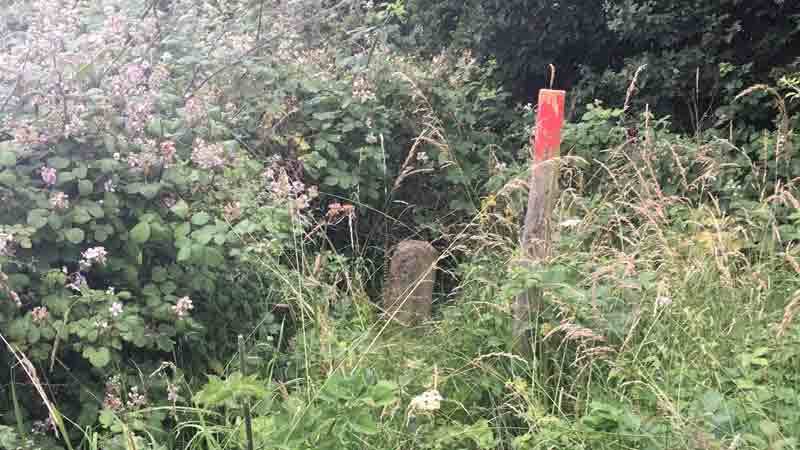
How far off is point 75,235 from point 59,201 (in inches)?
4.9

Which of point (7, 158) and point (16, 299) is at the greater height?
point (7, 158)

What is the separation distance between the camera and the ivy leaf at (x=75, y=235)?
2518mm

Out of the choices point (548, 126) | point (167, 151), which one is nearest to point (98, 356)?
point (167, 151)

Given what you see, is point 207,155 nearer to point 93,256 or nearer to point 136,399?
point 93,256

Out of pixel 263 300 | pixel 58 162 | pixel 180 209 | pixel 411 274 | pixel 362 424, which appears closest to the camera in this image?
pixel 362 424

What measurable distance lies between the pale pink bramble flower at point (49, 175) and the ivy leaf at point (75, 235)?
0.61ft

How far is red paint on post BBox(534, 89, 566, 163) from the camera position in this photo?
2.89 metres

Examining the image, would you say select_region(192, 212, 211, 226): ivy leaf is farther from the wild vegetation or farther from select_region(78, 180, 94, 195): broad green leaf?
select_region(78, 180, 94, 195): broad green leaf

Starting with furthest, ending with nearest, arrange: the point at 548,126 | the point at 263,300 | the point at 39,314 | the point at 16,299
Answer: the point at 263,300, the point at 548,126, the point at 39,314, the point at 16,299

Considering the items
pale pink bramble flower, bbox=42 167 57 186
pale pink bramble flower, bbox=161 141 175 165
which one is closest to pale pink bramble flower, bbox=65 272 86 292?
pale pink bramble flower, bbox=42 167 57 186

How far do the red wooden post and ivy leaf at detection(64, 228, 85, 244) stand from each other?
1.53m

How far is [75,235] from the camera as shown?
253 cm

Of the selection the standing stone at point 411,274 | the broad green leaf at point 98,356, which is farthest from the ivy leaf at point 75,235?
the standing stone at point 411,274

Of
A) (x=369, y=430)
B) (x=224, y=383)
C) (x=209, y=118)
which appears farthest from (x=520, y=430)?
(x=209, y=118)
